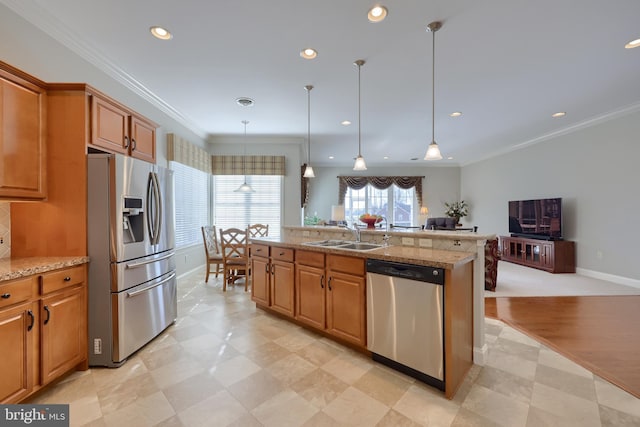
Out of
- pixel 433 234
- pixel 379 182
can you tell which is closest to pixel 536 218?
pixel 379 182

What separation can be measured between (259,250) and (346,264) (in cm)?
A: 135

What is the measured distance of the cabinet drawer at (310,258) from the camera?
2.56 metres

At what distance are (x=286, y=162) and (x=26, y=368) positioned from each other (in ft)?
15.8

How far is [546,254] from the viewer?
541cm

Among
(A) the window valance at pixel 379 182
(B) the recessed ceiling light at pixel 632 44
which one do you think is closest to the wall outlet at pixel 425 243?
(B) the recessed ceiling light at pixel 632 44

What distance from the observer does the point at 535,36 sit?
2477 mm

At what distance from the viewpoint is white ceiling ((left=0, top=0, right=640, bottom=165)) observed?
215 cm

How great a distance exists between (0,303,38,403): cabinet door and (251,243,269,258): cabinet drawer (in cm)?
189

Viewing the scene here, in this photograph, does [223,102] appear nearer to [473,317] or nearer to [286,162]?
[286,162]

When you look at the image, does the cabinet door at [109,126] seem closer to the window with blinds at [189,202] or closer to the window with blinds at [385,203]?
the window with blinds at [189,202]

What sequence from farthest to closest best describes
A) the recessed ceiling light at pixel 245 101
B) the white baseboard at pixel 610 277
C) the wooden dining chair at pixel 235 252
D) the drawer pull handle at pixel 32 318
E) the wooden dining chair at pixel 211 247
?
the wooden dining chair at pixel 211 247
the white baseboard at pixel 610 277
the wooden dining chair at pixel 235 252
the recessed ceiling light at pixel 245 101
the drawer pull handle at pixel 32 318

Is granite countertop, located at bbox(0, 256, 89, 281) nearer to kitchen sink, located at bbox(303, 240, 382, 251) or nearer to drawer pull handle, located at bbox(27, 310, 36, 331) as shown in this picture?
drawer pull handle, located at bbox(27, 310, 36, 331)

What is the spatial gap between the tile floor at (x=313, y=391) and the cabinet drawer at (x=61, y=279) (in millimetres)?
727

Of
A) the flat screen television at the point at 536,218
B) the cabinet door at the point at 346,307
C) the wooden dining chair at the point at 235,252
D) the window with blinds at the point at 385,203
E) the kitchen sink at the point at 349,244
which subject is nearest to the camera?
the cabinet door at the point at 346,307
